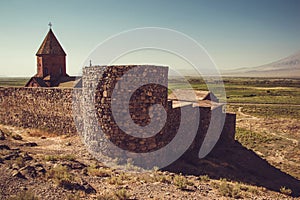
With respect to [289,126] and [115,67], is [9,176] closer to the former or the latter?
[115,67]

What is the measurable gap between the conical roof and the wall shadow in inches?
737

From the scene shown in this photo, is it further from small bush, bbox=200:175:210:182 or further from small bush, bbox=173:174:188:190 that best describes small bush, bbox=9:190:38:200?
small bush, bbox=200:175:210:182

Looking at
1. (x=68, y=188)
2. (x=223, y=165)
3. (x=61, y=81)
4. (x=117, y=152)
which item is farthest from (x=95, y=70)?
(x=61, y=81)

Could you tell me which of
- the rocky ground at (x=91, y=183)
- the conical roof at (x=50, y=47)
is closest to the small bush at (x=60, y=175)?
the rocky ground at (x=91, y=183)

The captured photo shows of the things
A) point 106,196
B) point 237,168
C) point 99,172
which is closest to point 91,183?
point 99,172

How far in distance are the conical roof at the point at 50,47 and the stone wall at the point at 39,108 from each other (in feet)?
24.6

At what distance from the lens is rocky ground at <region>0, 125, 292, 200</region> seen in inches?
232

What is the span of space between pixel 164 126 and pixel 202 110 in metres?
3.80

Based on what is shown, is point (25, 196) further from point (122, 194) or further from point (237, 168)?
point (237, 168)

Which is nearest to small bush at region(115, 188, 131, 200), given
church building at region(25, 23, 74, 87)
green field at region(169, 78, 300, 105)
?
church building at region(25, 23, 74, 87)

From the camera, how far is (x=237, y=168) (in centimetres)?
1112

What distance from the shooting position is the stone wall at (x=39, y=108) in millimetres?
14106

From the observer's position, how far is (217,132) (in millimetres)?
13812

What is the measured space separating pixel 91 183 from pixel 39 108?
1059cm
